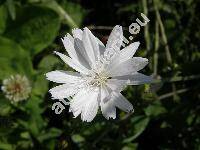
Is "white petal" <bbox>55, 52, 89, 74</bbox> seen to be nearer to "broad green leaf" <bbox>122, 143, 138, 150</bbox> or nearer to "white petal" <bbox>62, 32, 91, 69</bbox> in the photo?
"white petal" <bbox>62, 32, 91, 69</bbox>

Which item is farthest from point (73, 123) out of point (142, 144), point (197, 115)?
point (197, 115)

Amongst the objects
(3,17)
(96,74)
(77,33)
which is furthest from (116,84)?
(3,17)

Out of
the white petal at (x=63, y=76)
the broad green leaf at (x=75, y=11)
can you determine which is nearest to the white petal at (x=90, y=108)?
the white petal at (x=63, y=76)

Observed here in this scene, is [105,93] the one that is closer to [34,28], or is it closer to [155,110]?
[155,110]

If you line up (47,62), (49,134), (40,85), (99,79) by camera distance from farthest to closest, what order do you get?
(47,62) → (40,85) → (49,134) → (99,79)

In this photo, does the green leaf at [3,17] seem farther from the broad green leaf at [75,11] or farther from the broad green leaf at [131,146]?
the broad green leaf at [131,146]

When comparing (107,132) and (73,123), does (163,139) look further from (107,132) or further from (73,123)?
(73,123)

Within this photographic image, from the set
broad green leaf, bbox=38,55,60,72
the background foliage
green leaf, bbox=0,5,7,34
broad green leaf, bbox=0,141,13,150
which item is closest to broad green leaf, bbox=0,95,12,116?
the background foliage

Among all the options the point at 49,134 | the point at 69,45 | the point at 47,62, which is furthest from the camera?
the point at 47,62
